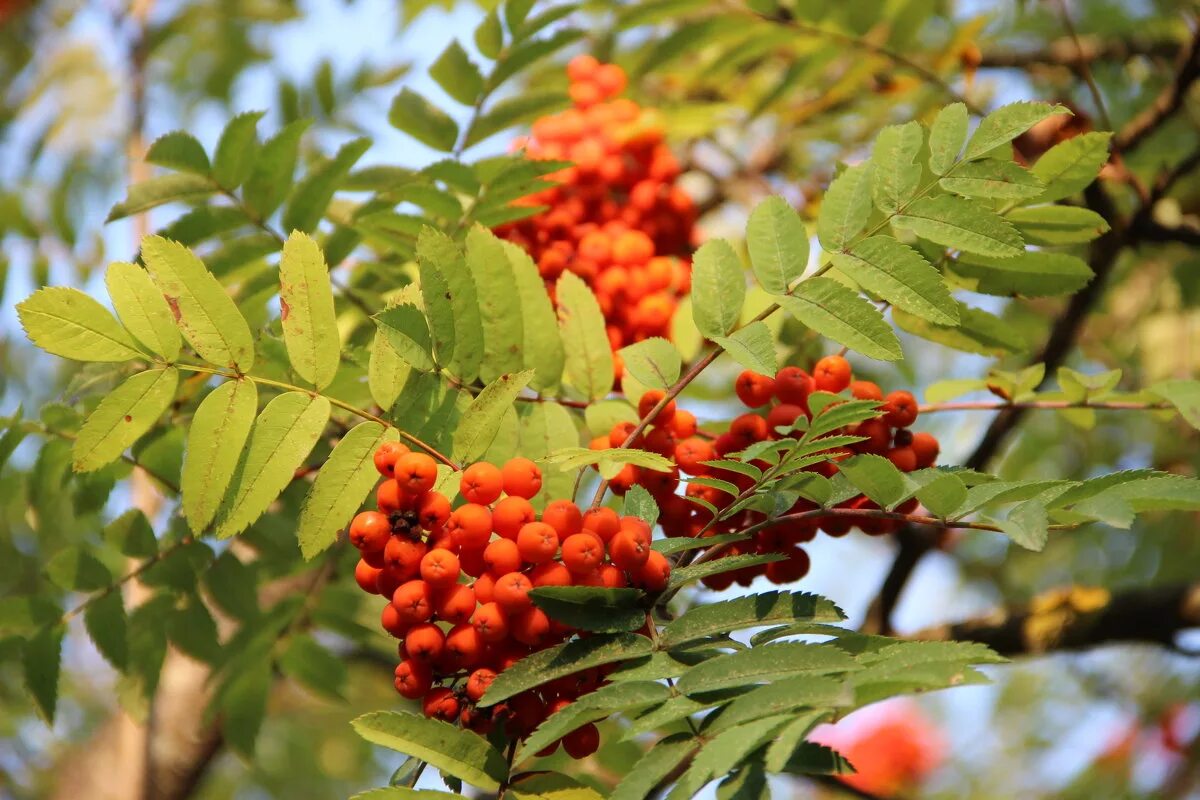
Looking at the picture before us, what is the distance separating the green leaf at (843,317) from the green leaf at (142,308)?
0.74 metres

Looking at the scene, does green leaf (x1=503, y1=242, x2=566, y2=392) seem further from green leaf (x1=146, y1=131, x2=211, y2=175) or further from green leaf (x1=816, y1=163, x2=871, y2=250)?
green leaf (x1=146, y1=131, x2=211, y2=175)

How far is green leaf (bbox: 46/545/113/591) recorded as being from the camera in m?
1.77

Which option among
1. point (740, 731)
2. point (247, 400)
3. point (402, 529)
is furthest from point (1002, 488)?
point (247, 400)

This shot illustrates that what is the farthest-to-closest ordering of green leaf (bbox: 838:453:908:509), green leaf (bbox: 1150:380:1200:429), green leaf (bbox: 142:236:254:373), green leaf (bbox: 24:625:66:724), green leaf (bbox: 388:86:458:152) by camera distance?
green leaf (bbox: 388:86:458:152)
green leaf (bbox: 24:625:66:724)
green leaf (bbox: 1150:380:1200:429)
green leaf (bbox: 142:236:254:373)
green leaf (bbox: 838:453:908:509)

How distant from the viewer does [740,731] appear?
3.35 ft

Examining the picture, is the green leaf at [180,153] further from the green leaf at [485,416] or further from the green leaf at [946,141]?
the green leaf at [946,141]

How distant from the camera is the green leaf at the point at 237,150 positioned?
175 cm

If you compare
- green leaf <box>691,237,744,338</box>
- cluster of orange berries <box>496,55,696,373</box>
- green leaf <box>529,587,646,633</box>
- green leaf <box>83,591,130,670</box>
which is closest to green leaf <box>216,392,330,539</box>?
green leaf <box>529,587,646,633</box>

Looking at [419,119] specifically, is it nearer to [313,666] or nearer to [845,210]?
[845,210]

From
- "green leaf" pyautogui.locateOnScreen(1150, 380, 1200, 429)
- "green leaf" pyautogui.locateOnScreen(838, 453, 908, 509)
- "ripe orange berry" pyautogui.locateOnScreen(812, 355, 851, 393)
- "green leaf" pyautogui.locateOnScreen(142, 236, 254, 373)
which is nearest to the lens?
"green leaf" pyautogui.locateOnScreen(838, 453, 908, 509)

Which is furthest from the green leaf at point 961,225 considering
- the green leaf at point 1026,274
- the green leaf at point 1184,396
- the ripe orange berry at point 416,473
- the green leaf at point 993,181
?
the ripe orange berry at point 416,473

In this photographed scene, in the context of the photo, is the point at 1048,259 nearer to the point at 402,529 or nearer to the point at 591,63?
the point at 402,529

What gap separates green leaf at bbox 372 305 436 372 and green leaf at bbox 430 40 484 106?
774 millimetres

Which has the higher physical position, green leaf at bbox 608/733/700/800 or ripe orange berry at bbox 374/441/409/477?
ripe orange berry at bbox 374/441/409/477
